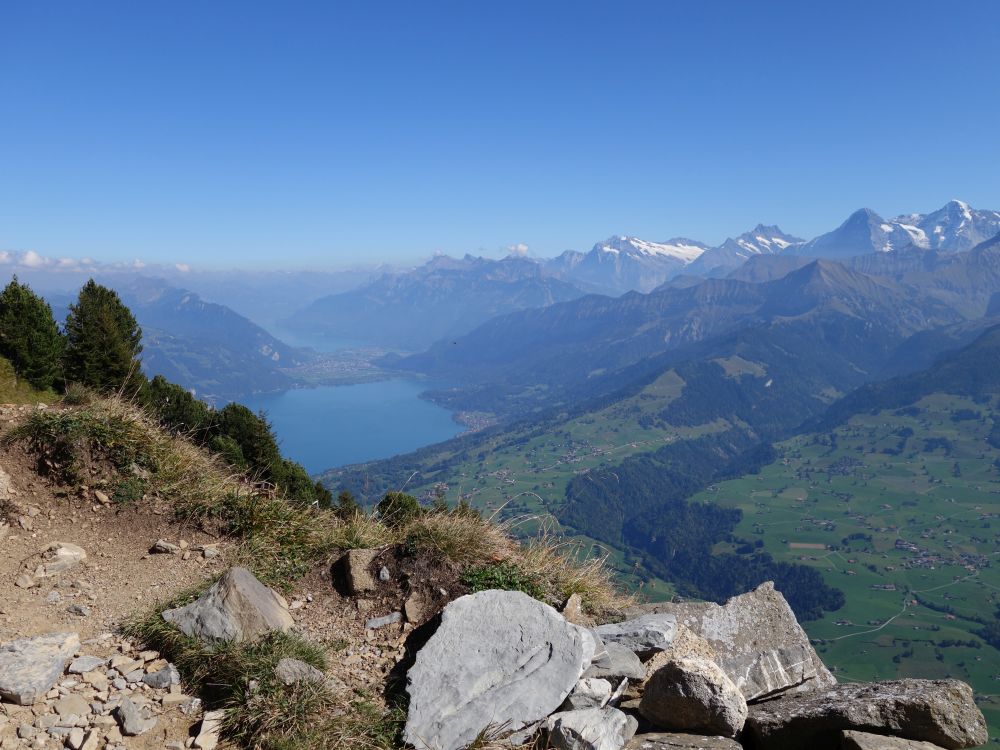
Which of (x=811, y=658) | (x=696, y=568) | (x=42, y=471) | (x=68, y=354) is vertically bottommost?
(x=696, y=568)

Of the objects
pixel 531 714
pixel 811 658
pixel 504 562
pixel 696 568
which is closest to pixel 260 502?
pixel 504 562

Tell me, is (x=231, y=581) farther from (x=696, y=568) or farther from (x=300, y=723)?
(x=696, y=568)

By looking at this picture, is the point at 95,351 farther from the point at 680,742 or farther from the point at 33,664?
the point at 680,742

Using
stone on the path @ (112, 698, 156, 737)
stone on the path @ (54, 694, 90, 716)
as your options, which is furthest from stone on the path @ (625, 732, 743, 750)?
stone on the path @ (54, 694, 90, 716)

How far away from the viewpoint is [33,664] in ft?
18.5

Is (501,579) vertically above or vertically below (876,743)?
above

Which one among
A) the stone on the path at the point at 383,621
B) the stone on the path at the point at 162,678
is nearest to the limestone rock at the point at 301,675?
the stone on the path at the point at 162,678

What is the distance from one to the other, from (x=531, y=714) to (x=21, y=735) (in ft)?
14.8

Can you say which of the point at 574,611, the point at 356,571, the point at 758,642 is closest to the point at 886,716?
the point at 758,642

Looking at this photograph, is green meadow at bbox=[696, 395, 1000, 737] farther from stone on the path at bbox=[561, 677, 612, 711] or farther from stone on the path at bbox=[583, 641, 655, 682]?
stone on the path at bbox=[561, 677, 612, 711]

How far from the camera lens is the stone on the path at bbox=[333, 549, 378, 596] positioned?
7.68 m

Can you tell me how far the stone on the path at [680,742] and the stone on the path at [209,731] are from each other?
12.3ft

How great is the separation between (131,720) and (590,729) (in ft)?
13.7

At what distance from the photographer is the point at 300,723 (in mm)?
5188
